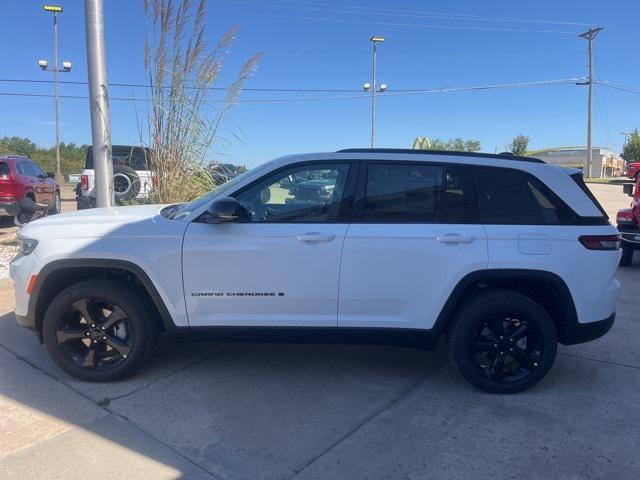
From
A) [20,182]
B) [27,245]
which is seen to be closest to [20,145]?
[20,182]

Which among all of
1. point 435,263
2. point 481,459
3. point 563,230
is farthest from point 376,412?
point 563,230

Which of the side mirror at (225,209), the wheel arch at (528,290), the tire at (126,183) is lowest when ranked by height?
the wheel arch at (528,290)

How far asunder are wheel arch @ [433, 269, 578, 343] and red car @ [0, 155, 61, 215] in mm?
10680

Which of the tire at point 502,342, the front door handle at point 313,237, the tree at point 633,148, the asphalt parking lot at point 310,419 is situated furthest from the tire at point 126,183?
the tree at point 633,148

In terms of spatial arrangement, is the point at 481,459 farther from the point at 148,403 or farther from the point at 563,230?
the point at 148,403

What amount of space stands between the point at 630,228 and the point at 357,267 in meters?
6.92

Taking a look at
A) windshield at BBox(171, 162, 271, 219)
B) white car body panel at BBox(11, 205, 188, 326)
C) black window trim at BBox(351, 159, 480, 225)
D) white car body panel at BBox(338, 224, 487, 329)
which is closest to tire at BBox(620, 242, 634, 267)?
black window trim at BBox(351, 159, 480, 225)

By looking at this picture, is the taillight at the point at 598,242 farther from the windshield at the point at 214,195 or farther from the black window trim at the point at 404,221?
the windshield at the point at 214,195

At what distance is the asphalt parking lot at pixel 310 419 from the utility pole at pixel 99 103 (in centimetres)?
264

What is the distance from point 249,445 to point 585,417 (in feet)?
7.22

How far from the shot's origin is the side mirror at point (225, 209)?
3395 millimetres

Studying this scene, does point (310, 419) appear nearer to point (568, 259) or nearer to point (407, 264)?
point (407, 264)

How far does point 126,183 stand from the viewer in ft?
26.0

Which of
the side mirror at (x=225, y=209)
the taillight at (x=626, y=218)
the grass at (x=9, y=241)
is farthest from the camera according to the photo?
the grass at (x=9, y=241)
